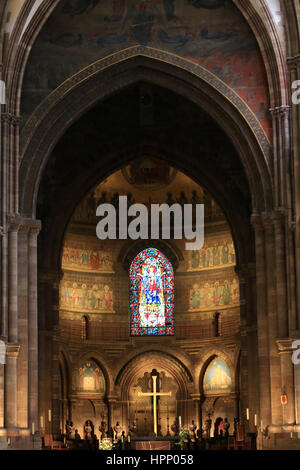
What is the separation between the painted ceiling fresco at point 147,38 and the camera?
3909 cm

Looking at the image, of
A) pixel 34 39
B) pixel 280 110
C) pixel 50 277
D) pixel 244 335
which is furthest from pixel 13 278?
pixel 244 335

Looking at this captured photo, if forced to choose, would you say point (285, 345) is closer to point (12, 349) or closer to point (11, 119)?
point (12, 349)

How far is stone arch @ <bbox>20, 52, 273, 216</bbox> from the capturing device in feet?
126

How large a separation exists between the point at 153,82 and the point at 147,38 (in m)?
1.59

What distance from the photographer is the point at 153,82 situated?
40.1 m

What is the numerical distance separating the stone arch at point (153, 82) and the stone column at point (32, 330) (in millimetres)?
1110

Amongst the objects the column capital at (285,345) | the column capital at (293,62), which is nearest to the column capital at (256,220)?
the column capital at (285,345)

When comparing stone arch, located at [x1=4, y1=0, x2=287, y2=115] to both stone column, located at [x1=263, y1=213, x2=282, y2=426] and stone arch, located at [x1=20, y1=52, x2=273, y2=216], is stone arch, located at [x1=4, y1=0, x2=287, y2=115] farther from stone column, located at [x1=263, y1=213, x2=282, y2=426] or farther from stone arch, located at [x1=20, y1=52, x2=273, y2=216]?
stone column, located at [x1=263, y1=213, x2=282, y2=426]

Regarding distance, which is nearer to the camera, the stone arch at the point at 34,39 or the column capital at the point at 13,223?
the column capital at the point at 13,223

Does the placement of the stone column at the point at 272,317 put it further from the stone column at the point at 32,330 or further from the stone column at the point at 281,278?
the stone column at the point at 32,330

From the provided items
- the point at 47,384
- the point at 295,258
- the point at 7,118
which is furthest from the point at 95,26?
the point at 47,384

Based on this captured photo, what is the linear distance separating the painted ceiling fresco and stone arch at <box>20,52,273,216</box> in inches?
13.1
